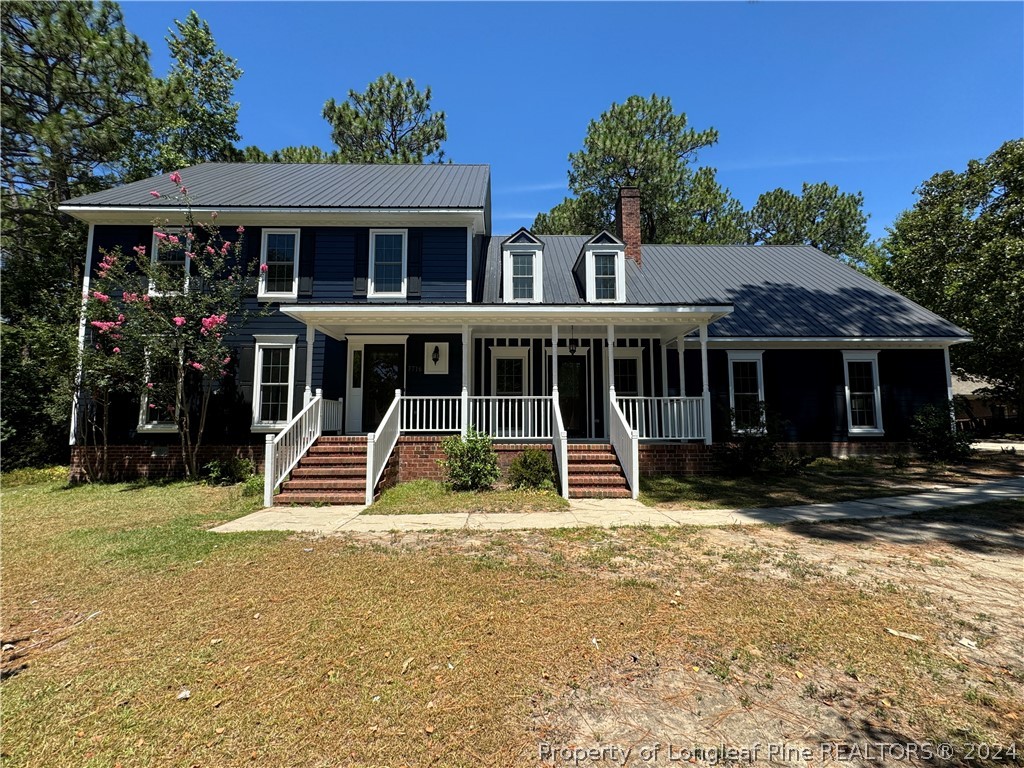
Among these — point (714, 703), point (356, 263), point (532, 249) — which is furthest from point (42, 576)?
point (532, 249)

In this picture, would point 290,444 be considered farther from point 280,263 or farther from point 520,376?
point 520,376

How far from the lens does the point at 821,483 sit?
9547 mm

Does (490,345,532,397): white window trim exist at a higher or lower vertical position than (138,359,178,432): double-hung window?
higher

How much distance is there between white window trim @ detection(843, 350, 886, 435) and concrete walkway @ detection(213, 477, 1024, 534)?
500cm

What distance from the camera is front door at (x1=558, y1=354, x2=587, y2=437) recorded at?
1316cm

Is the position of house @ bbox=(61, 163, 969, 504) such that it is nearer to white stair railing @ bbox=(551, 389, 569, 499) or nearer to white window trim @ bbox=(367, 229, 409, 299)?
white window trim @ bbox=(367, 229, 409, 299)

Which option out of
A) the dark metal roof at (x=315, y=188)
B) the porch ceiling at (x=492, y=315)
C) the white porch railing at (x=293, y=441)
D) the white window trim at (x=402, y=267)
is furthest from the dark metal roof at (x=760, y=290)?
the white porch railing at (x=293, y=441)

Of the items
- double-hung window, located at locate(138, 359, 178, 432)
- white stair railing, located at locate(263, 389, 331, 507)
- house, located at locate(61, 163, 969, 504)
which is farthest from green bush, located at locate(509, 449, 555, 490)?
double-hung window, located at locate(138, 359, 178, 432)

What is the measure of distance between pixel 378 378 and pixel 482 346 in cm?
305

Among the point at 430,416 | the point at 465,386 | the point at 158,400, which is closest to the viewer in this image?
the point at 465,386

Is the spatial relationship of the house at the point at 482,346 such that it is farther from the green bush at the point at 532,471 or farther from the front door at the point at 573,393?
the green bush at the point at 532,471

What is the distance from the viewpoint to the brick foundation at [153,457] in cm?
1165

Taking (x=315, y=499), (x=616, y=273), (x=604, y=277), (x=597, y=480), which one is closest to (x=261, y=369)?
(x=315, y=499)

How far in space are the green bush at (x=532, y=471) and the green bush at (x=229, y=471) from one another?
252 inches
